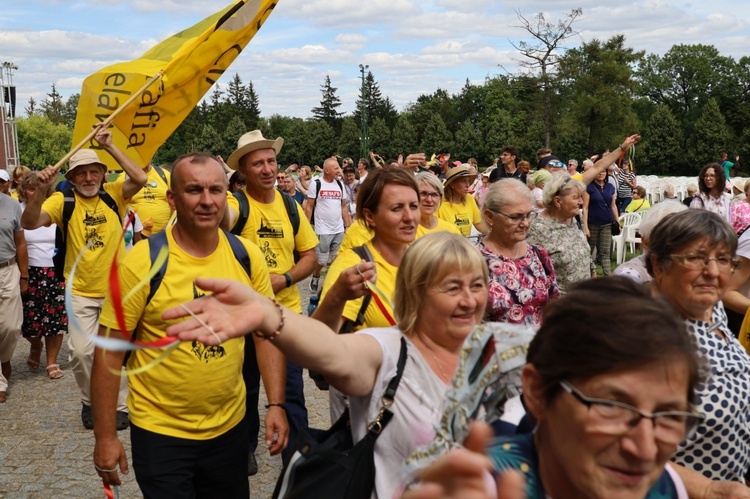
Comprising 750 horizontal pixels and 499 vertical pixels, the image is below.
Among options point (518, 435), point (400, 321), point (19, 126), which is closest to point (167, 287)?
point (400, 321)

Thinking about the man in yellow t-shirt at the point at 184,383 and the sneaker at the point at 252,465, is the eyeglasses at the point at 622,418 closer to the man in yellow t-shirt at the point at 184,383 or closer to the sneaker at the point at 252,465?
the man in yellow t-shirt at the point at 184,383

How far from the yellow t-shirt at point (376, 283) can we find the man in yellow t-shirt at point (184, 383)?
17.2 inches

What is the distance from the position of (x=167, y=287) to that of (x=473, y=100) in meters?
114

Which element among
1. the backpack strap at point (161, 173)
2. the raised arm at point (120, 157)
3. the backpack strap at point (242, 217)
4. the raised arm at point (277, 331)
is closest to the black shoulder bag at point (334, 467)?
the raised arm at point (277, 331)

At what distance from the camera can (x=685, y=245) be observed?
2.95 m

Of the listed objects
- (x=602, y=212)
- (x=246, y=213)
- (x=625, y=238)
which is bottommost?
(x=625, y=238)

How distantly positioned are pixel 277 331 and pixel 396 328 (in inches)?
30.4

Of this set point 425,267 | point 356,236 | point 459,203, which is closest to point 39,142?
point 459,203

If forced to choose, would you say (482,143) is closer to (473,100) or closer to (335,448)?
(473,100)

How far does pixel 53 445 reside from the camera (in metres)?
5.93

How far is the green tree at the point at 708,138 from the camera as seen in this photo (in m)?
65.1

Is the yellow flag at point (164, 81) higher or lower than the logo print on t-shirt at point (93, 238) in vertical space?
higher

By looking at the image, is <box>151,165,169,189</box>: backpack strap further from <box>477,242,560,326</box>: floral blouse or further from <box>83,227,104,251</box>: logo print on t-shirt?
<box>477,242,560,326</box>: floral blouse

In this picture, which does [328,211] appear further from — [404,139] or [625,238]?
[404,139]
